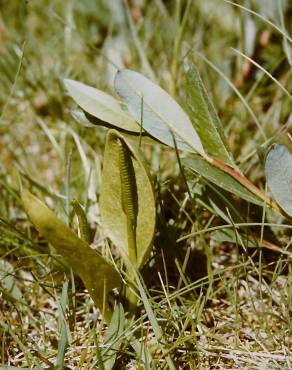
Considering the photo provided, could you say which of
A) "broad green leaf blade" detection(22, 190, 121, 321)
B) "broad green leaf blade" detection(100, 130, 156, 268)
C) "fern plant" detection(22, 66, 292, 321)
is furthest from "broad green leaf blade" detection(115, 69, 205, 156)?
"broad green leaf blade" detection(22, 190, 121, 321)

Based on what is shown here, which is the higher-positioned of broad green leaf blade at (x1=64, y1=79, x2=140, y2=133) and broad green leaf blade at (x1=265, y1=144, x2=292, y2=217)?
broad green leaf blade at (x1=64, y1=79, x2=140, y2=133)

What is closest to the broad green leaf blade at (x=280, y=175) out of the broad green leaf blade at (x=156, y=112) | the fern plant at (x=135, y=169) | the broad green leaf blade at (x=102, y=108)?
the fern plant at (x=135, y=169)

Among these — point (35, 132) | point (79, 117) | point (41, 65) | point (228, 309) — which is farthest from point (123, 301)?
point (41, 65)

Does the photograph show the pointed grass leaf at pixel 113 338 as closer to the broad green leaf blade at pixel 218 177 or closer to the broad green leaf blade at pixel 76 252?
the broad green leaf blade at pixel 76 252

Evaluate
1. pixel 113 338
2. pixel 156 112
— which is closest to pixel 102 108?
pixel 156 112

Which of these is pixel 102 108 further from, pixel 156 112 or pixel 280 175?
pixel 280 175

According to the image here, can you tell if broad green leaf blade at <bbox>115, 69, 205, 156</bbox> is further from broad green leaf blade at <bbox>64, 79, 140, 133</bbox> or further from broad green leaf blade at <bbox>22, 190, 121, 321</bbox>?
broad green leaf blade at <bbox>22, 190, 121, 321</bbox>

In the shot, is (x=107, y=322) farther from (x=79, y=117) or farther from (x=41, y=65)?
(x=41, y=65)
